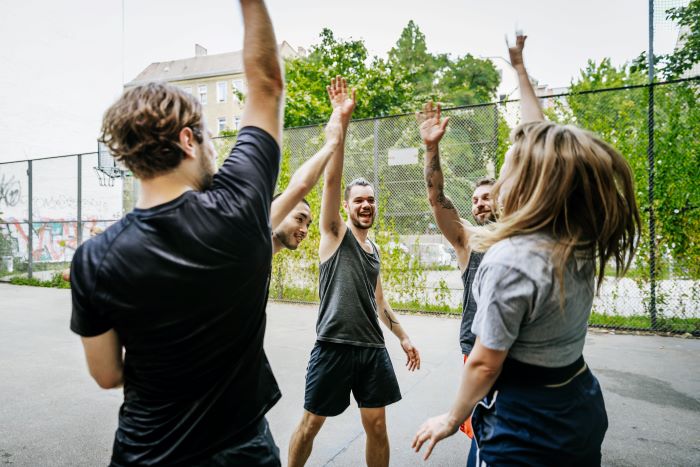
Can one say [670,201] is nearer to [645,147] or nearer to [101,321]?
[645,147]

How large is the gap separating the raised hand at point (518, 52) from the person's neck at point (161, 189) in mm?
2004

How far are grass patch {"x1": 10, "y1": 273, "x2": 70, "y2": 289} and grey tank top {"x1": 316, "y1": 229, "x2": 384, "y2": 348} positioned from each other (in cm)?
1285

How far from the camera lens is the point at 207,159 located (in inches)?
46.4

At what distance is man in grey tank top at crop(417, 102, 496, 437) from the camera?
2.37 meters

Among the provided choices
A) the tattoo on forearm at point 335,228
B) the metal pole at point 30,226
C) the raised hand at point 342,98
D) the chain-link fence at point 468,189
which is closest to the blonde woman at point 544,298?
the raised hand at point 342,98

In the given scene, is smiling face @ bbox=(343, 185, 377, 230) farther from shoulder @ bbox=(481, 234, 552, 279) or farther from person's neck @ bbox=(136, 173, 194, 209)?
person's neck @ bbox=(136, 173, 194, 209)

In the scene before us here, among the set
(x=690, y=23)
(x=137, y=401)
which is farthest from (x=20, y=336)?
(x=690, y=23)

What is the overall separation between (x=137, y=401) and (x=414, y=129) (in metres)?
8.62

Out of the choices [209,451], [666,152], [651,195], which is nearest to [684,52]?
[666,152]

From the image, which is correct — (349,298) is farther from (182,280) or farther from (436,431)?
(182,280)

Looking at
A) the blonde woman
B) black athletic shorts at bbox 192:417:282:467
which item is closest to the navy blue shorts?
the blonde woman

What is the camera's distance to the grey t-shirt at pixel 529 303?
4.03 ft

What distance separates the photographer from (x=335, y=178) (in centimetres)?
264

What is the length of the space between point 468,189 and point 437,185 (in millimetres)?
5707
